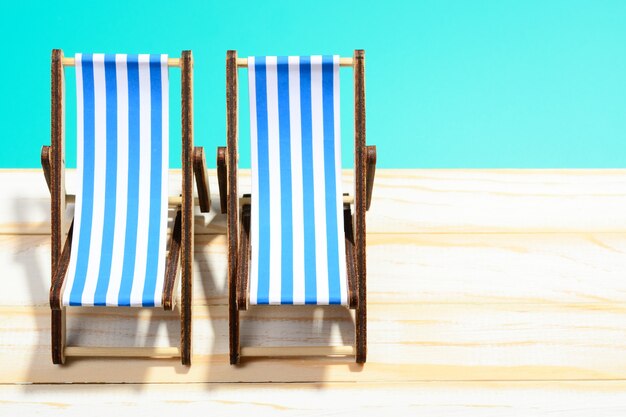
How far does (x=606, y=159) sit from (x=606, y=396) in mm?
2922

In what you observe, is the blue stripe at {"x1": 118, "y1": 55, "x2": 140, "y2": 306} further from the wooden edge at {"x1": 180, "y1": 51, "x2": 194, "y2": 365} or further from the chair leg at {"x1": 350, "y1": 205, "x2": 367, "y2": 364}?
the chair leg at {"x1": 350, "y1": 205, "x2": 367, "y2": 364}

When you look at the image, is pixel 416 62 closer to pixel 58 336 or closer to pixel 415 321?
pixel 415 321

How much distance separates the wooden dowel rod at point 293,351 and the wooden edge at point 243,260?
0.83ft

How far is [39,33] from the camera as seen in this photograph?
490cm

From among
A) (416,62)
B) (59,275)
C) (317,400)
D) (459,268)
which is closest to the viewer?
(59,275)

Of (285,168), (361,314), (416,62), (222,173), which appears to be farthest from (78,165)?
(416,62)

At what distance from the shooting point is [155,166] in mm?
2375

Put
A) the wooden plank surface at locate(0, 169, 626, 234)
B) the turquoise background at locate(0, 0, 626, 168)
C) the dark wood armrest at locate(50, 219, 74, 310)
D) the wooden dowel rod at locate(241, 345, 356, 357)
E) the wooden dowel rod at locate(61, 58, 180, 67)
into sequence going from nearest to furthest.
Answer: the dark wood armrest at locate(50, 219, 74, 310), the wooden dowel rod at locate(61, 58, 180, 67), the wooden dowel rod at locate(241, 345, 356, 357), the wooden plank surface at locate(0, 169, 626, 234), the turquoise background at locate(0, 0, 626, 168)

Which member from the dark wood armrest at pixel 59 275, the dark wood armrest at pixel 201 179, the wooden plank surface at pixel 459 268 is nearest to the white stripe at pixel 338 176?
the wooden plank surface at pixel 459 268

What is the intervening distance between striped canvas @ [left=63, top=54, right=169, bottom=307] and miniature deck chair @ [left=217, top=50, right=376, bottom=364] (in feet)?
0.79

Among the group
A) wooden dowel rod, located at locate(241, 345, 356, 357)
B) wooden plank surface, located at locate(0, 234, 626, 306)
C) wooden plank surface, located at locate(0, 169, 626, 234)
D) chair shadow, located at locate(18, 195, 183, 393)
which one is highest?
wooden plank surface, located at locate(0, 169, 626, 234)

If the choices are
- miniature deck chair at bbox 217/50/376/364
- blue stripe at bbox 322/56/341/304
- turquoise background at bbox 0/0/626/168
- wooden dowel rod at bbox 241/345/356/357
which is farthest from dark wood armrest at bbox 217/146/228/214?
turquoise background at bbox 0/0/626/168

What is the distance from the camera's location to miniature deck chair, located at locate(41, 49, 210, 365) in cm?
228

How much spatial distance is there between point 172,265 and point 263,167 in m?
0.46
